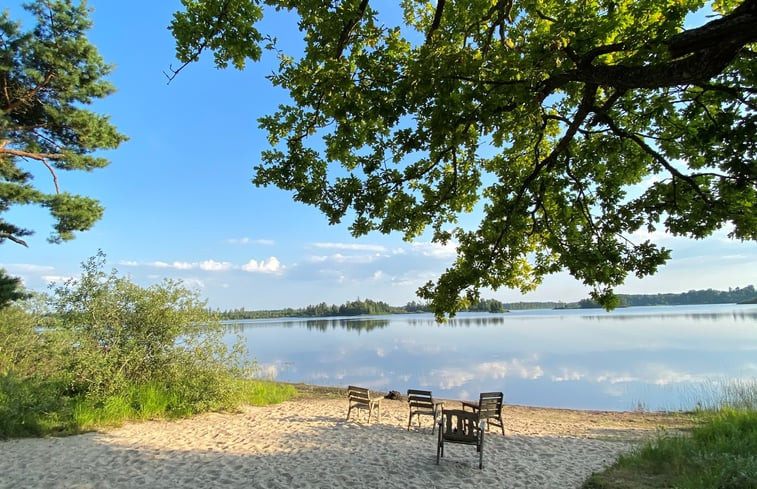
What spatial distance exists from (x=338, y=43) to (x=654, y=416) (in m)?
13.1

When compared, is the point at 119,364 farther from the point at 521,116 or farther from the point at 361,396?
the point at 521,116

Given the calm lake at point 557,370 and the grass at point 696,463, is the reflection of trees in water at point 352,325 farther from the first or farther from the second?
the grass at point 696,463

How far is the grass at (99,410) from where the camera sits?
308 inches

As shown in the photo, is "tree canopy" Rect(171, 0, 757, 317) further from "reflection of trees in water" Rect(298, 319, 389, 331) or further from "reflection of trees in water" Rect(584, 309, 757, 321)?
"reflection of trees in water" Rect(584, 309, 757, 321)

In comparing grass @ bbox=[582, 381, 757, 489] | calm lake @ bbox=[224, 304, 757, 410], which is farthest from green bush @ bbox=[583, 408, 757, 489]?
calm lake @ bbox=[224, 304, 757, 410]

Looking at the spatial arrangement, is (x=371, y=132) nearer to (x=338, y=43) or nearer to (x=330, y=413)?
(x=338, y=43)

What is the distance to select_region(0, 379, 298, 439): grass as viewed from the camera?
782cm

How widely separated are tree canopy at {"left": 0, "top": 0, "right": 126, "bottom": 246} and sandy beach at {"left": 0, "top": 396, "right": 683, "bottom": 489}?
23.4ft

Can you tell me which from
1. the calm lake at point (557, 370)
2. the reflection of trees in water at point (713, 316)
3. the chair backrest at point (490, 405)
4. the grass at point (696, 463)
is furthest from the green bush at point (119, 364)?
the reflection of trees in water at point (713, 316)

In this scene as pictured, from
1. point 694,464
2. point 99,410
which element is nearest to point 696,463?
point 694,464

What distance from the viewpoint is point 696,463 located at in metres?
5.54

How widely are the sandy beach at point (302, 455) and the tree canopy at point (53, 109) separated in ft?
23.4

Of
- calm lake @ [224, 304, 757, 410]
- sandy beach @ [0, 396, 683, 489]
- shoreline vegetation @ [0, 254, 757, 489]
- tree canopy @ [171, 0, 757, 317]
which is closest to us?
tree canopy @ [171, 0, 757, 317]

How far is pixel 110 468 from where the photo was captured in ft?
19.8
